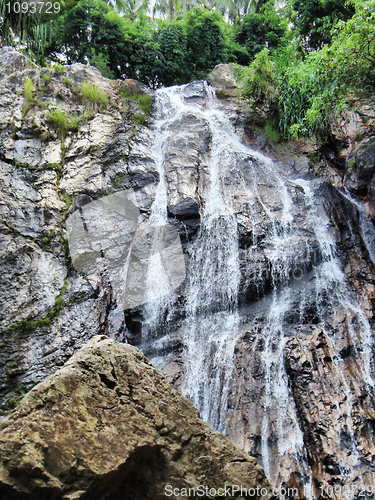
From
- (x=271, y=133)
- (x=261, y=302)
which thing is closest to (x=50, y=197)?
(x=261, y=302)

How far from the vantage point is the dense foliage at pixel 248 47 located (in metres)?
7.48

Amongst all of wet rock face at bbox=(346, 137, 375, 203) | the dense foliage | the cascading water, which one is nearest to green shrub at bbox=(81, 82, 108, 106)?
the cascading water

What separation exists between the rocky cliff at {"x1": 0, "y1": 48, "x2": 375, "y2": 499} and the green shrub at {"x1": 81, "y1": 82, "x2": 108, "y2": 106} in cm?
12

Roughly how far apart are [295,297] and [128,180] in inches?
186

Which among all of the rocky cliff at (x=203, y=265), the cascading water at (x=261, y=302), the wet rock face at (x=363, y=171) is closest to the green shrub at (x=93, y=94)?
the rocky cliff at (x=203, y=265)

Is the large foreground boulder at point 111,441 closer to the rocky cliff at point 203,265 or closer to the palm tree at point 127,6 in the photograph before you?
the rocky cliff at point 203,265

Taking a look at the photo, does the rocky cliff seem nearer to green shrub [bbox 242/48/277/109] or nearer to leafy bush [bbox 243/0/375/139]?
leafy bush [bbox 243/0/375/139]

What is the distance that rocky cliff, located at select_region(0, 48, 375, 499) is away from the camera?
5.28 metres

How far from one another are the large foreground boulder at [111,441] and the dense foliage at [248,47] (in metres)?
7.11

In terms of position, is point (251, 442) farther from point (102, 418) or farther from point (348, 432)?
point (102, 418)

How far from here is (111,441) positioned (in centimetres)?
237

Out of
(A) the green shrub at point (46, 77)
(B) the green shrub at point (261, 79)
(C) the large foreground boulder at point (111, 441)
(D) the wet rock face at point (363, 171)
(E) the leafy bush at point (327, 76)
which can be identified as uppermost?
(B) the green shrub at point (261, 79)

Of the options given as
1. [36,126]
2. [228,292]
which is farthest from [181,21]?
[228,292]

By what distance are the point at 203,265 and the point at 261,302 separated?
143 cm
